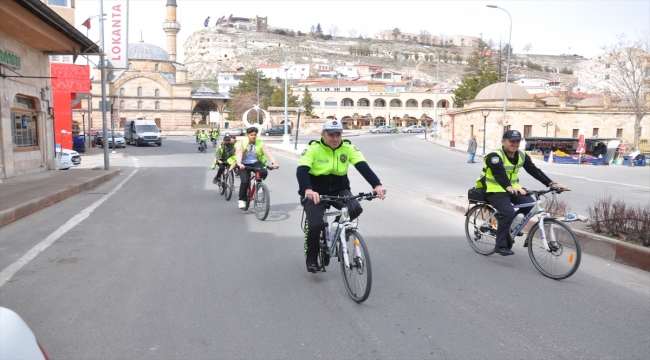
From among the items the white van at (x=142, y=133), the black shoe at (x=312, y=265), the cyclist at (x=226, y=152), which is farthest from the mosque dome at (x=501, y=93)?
the black shoe at (x=312, y=265)

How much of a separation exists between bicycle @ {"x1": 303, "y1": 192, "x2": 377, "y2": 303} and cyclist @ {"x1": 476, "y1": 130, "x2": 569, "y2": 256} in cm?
185

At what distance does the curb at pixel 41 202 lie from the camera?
888cm

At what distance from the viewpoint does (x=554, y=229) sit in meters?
5.71

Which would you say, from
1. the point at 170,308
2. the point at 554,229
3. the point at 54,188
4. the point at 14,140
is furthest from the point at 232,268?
the point at 14,140

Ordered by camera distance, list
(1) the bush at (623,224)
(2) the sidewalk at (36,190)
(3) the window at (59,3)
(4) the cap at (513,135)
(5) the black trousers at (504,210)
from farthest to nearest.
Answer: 1. (3) the window at (59,3)
2. (2) the sidewalk at (36,190)
3. (1) the bush at (623,224)
4. (5) the black trousers at (504,210)
5. (4) the cap at (513,135)

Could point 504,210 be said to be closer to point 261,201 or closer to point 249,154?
point 261,201

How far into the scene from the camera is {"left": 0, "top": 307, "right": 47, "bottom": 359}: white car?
1.85 meters

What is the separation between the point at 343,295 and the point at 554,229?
253 centimetres

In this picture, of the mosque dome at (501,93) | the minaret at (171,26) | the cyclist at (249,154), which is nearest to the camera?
the cyclist at (249,154)

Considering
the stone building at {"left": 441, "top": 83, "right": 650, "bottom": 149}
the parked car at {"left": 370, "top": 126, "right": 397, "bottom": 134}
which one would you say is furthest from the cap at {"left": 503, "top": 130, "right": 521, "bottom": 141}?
the parked car at {"left": 370, "top": 126, "right": 397, "bottom": 134}

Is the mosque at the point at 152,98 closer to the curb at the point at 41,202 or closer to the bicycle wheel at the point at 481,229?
the curb at the point at 41,202

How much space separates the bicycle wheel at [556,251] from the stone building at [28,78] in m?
12.1

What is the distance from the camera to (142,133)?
1754 inches

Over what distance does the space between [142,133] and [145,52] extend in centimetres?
5453
